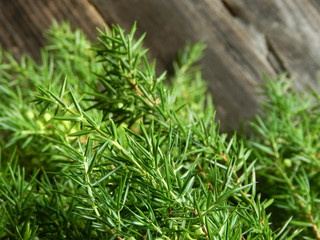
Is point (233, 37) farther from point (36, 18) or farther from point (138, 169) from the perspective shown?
point (138, 169)

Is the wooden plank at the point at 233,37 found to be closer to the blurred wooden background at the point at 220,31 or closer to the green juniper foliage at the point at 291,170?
the blurred wooden background at the point at 220,31

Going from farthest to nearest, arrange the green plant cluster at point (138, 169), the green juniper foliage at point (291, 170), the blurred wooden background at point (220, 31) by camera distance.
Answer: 1. the blurred wooden background at point (220, 31)
2. the green juniper foliage at point (291, 170)
3. the green plant cluster at point (138, 169)

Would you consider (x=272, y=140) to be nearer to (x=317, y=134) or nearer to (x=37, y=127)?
(x=317, y=134)

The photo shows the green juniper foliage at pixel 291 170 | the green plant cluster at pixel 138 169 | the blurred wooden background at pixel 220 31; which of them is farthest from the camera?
the blurred wooden background at pixel 220 31

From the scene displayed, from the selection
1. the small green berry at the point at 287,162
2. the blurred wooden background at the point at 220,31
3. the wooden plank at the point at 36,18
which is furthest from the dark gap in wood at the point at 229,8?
the small green berry at the point at 287,162

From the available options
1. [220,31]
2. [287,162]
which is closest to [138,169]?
[287,162]

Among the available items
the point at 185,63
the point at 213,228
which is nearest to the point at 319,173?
the point at 213,228
